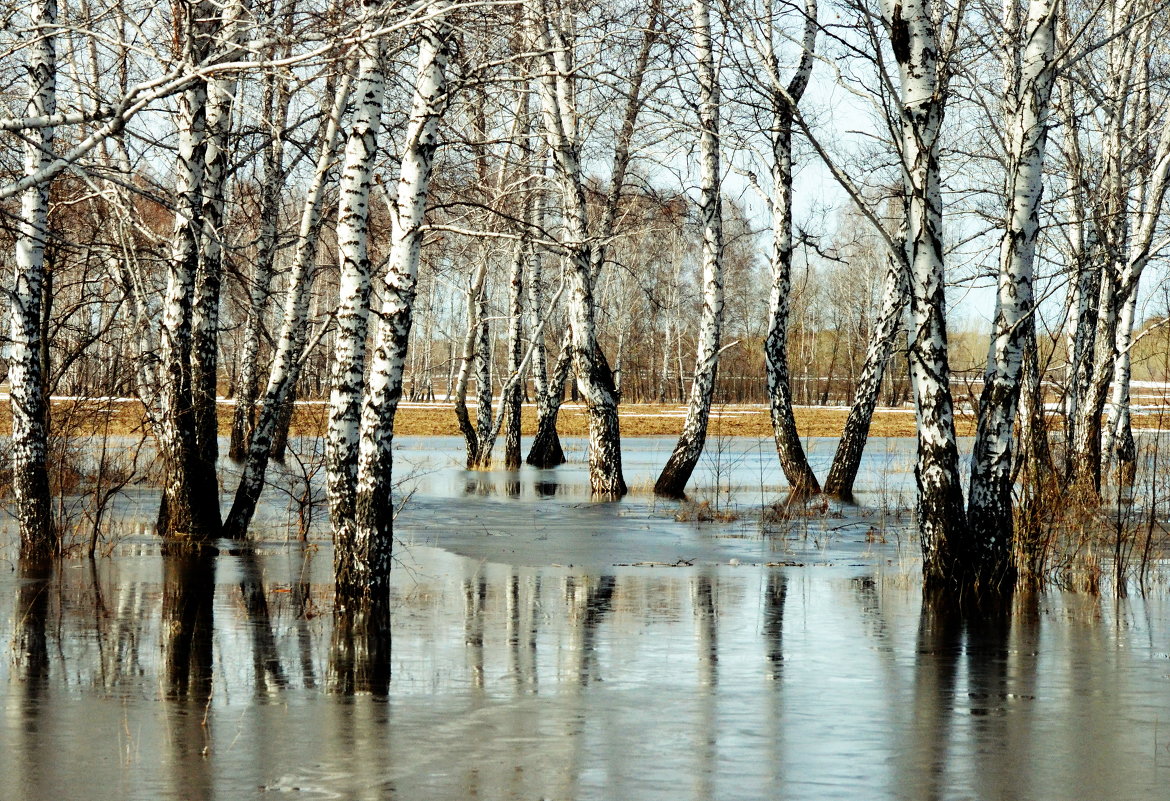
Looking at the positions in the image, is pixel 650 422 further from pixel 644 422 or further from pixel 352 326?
pixel 352 326

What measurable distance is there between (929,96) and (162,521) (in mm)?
9632

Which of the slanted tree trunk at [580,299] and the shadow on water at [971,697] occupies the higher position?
the slanted tree trunk at [580,299]

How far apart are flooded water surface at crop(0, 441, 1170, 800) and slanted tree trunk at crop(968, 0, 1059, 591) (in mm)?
755

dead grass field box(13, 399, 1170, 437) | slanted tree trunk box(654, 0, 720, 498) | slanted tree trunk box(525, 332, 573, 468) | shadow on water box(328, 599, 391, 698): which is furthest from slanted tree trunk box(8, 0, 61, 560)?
dead grass field box(13, 399, 1170, 437)

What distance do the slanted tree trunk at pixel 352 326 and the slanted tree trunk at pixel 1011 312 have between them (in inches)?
197

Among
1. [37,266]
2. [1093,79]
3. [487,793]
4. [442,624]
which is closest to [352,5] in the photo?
[37,266]

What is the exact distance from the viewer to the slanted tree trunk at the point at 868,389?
64.0ft

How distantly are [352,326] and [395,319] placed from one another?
1.67 ft

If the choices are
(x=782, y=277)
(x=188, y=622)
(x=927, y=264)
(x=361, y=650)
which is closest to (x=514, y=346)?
(x=782, y=277)

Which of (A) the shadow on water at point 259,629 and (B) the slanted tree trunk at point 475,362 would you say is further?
(B) the slanted tree trunk at point 475,362

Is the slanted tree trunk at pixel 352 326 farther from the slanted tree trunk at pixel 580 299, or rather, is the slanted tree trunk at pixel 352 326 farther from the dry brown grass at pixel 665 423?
the dry brown grass at pixel 665 423

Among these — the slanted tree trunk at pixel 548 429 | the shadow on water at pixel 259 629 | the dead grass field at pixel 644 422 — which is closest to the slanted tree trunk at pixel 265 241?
the shadow on water at pixel 259 629

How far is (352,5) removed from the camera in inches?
414

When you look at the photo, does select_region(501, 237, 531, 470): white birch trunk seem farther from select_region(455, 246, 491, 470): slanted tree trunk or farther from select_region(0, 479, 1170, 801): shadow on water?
select_region(0, 479, 1170, 801): shadow on water
